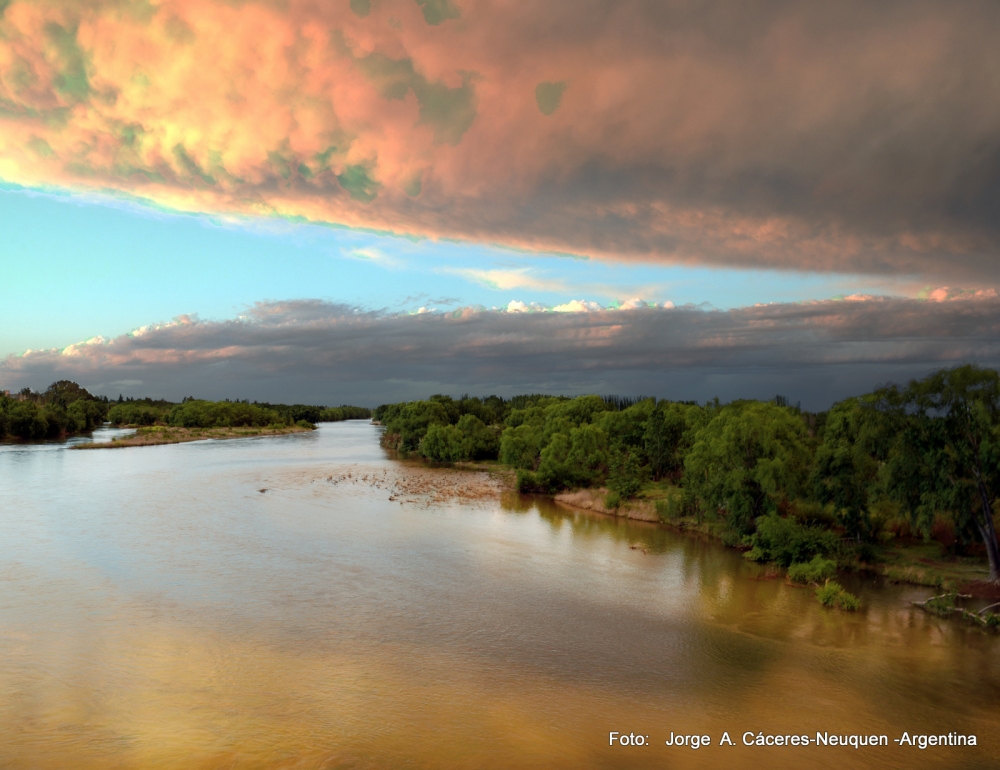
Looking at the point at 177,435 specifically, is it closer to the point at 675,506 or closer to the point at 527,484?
the point at 527,484

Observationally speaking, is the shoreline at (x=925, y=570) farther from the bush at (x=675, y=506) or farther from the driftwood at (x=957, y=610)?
the bush at (x=675, y=506)

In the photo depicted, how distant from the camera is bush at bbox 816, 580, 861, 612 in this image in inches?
1067

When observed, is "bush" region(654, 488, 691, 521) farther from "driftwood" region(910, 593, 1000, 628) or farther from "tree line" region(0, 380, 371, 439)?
"tree line" region(0, 380, 371, 439)

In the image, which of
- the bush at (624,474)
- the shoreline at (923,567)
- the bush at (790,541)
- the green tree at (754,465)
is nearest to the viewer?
the shoreline at (923,567)

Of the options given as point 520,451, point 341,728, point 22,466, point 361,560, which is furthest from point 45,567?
point 22,466

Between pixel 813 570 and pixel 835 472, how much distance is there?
19.5ft

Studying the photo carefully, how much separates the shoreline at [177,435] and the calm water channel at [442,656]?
79.3m

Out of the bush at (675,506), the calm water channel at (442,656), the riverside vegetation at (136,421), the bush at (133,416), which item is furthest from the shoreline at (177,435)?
the bush at (675,506)

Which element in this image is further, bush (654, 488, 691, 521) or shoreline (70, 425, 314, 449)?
shoreline (70, 425, 314, 449)

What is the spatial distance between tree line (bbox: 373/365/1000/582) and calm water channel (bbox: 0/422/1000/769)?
11.1 feet

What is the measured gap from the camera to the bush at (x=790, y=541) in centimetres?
3303

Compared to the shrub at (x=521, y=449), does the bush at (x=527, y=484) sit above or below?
below

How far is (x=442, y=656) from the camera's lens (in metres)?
21.7

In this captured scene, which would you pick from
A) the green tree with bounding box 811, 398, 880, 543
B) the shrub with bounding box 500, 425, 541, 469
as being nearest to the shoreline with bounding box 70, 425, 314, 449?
the shrub with bounding box 500, 425, 541, 469
